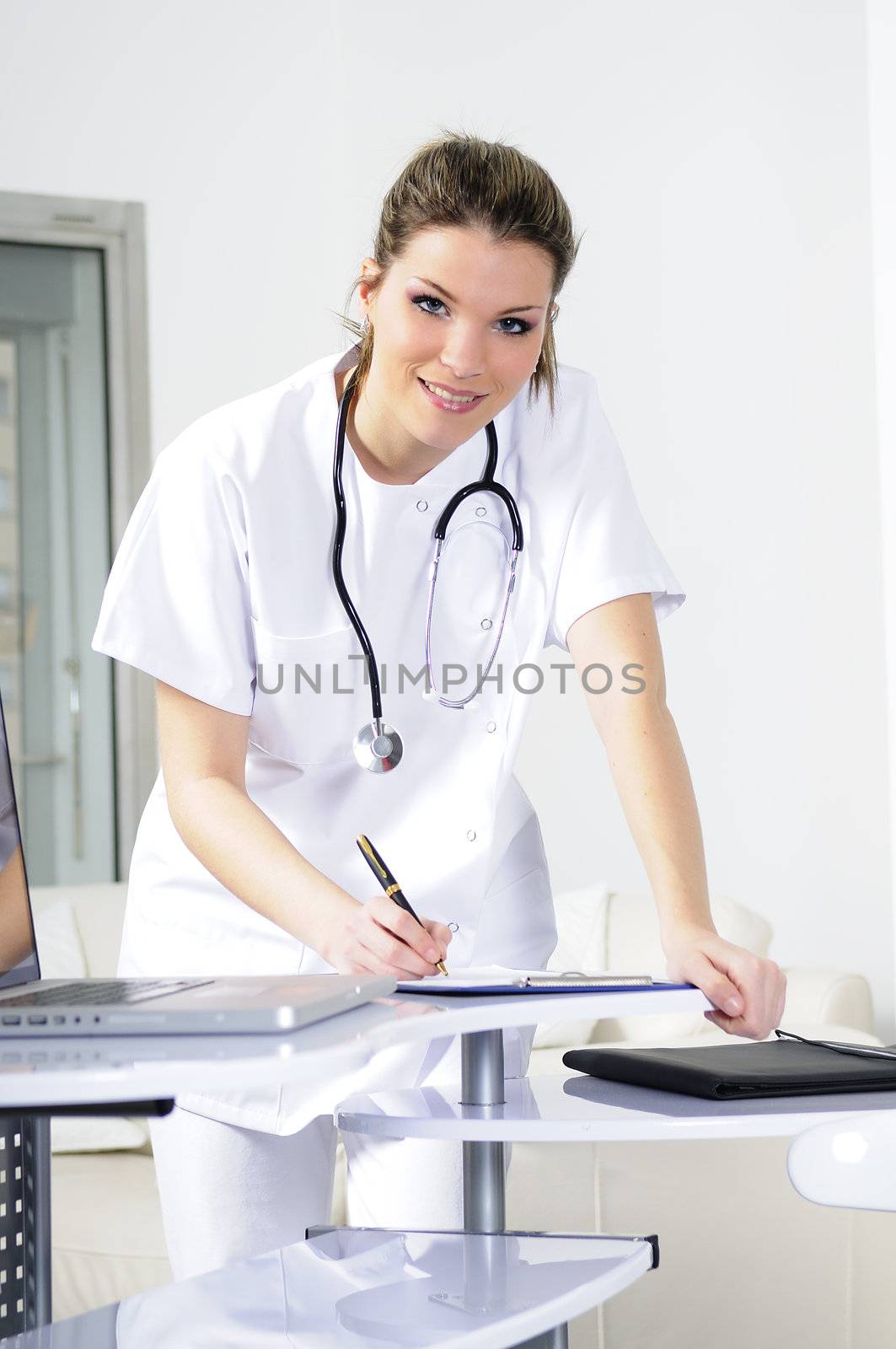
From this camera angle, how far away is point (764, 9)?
315 cm

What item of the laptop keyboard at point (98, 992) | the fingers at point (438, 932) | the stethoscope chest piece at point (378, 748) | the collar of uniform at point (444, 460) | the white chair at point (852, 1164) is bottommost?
the white chair at point (852, 1164)

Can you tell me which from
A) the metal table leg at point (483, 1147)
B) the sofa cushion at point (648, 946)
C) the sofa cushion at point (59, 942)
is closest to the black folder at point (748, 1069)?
the metal table leg at point (483, 1147)

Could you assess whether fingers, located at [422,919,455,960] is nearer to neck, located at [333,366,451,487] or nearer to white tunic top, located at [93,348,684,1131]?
white tunic top, located at [93,348,684,1131]

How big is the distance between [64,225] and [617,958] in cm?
249

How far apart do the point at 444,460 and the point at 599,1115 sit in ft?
2.21

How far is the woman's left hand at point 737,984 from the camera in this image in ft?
3.39

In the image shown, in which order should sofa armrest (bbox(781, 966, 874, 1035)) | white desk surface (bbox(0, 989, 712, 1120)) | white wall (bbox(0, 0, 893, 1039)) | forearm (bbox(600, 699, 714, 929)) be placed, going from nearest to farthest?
white desk surface (bbox(0, 989, 712, 1120)) → forearm (bbox(600, 699, 714, 929)) → sofa armrest (bbox(781, 966, 874, 1035)) → white wall (bbox(0, 0, 893, 1039))

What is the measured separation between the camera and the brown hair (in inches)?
48.7

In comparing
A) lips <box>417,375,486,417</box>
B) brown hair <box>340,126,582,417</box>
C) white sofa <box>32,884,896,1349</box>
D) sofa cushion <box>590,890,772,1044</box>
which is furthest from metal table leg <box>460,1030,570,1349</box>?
sofa cushion <box>590,890,772,1044</box>

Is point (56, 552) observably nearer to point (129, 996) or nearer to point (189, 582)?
point (189, 582)

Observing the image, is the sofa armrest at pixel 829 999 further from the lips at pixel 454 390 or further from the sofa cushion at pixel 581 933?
the lips at pixel 454 390

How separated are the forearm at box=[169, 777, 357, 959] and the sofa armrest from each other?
Result: 152 centimetres

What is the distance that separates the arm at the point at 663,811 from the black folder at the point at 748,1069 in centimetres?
3

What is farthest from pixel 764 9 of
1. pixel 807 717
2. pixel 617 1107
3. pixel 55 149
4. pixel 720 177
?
pixel 617 1107
